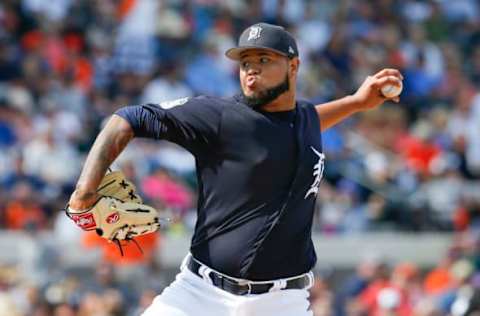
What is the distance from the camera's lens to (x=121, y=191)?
5.68 meters

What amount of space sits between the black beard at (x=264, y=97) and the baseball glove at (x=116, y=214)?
27.2 inches

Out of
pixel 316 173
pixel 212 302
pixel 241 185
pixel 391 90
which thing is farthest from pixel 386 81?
pixel 212 302

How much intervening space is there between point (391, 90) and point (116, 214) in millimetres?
1806

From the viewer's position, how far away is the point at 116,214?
5512 mm

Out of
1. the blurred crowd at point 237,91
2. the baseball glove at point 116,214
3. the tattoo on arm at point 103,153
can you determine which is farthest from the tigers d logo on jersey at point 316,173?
the blurred crowd at point 237,91

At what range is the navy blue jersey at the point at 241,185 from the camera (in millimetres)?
5625

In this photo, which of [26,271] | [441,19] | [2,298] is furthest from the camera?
[441,19]

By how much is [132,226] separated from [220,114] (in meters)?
0.66

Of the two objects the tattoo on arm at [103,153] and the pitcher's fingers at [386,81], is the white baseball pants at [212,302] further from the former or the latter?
the pitcher's fingers at [386,81]

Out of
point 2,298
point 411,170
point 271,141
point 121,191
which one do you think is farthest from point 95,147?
point 411,170

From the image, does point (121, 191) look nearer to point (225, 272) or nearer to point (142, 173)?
point (225, 272)

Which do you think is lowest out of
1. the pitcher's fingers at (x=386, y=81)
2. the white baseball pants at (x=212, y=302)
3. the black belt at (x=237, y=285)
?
the white baseball pants at (x=212, y=302)

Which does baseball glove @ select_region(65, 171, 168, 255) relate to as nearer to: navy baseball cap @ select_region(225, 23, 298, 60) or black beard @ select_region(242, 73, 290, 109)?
black beard @ select_region(242, 73, 290, 109)

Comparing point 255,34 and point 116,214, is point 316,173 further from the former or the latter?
point 116,214
